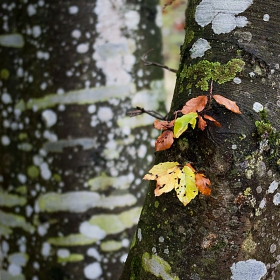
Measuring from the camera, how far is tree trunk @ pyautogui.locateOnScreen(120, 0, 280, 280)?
726 millimetres

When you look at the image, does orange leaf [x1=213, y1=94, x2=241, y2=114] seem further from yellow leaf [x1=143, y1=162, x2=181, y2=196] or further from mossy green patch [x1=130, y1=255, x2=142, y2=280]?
mossy green patch [x1=130, y1=255, x2=142, y2=280]

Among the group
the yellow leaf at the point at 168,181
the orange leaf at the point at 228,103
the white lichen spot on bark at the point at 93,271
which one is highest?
the orange leaf at the point at 228,103

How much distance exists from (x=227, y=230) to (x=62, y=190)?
3.06 ft

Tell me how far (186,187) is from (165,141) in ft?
0.31

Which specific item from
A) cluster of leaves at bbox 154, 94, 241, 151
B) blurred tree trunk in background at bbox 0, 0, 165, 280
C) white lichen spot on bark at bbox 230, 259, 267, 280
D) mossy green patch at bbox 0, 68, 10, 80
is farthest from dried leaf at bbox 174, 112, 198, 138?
mossy green patch at bbox 0, 68, 10, 80

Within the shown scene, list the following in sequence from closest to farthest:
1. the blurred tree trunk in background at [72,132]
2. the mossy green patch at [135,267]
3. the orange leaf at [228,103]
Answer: the orange leaf at [228,103] → the mossy green patch at [135,267] → the blurred tree trunk in background at [72,132]

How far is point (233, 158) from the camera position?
0.72 metres

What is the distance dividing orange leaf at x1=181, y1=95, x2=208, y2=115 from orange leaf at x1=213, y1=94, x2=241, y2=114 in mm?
21

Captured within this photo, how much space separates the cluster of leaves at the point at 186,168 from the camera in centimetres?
72

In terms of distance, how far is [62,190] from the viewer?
5.10 ft

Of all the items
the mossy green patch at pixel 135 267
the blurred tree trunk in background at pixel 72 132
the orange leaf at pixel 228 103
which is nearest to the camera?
the orange leaf at pixel 228 103

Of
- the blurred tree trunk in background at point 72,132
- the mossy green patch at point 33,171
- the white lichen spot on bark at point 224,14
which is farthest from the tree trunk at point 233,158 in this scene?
the mossy green patch at point 33,171

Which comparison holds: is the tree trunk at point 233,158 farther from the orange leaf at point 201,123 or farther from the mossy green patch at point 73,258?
the mossy green patch at point 73,258

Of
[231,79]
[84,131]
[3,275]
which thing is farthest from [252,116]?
[3,275]
